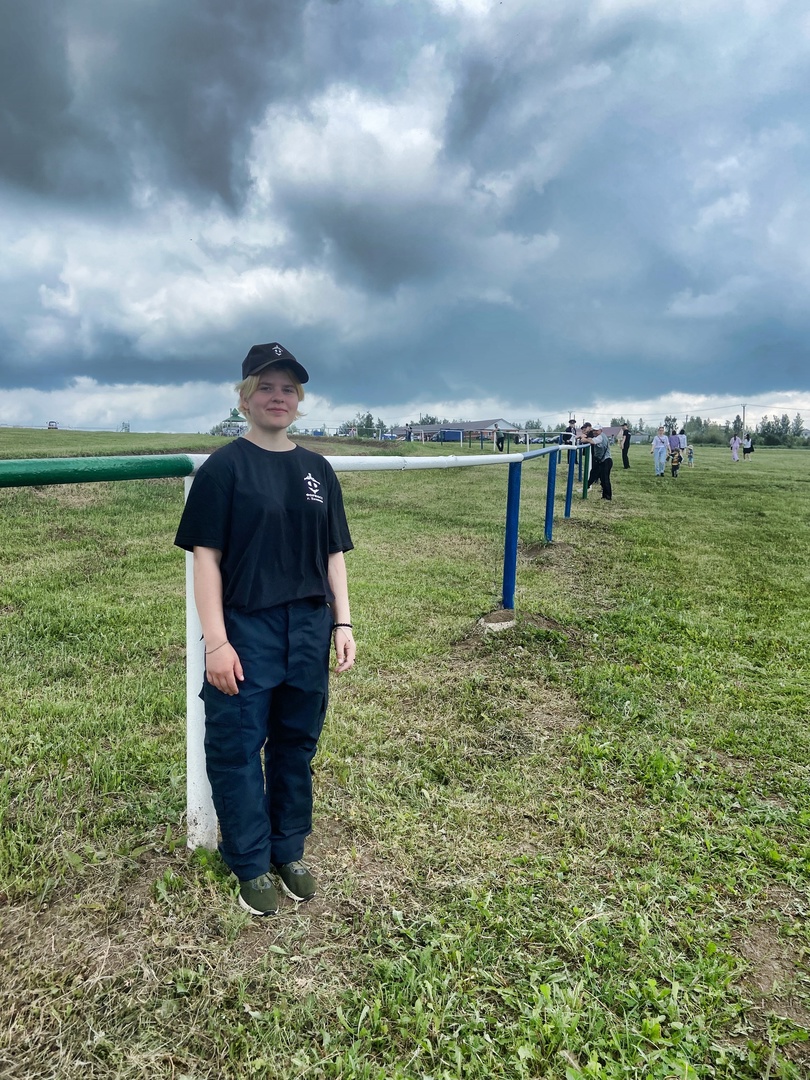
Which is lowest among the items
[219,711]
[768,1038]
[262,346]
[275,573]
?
[768,1038]

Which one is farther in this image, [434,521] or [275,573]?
[434,521]

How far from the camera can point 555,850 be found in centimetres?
227

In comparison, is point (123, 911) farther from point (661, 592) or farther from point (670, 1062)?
point (661, 592)

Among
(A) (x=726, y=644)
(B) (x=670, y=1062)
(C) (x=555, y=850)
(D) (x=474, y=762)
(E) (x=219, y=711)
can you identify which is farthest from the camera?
(A) (x=726, y=644)

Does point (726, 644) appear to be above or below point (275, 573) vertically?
below

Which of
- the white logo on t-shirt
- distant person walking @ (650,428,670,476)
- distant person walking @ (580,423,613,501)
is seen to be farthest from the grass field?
distant person walking @ (650,428,670,476)

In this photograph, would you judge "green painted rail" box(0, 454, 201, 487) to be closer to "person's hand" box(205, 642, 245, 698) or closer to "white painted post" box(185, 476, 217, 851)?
"white painted post" box(185, 476, 217, 851)

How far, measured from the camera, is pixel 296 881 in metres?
2.00

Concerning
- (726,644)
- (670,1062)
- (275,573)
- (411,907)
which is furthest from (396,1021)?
(726,644)

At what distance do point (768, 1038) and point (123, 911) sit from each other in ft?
5.80

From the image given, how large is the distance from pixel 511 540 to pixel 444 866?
2710 millimetres

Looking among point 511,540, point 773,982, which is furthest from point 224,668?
point 511,540

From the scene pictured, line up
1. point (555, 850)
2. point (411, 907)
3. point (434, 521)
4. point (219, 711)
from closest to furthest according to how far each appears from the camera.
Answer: point (219, 711), point (411, 907), point (555, 850), point (434, 521)

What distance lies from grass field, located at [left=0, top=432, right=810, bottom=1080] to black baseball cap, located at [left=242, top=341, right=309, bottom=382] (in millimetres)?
1568
